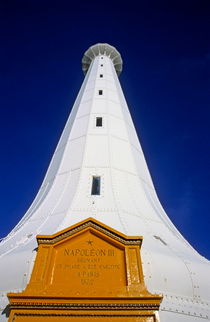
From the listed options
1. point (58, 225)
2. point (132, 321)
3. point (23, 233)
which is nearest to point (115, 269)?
point (132, 321)

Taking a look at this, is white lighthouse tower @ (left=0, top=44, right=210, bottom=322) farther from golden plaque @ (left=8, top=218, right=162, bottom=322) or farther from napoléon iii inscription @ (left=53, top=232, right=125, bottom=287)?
napoléon iii inscription @ (left=53, top=232, right=125, bottom=287)

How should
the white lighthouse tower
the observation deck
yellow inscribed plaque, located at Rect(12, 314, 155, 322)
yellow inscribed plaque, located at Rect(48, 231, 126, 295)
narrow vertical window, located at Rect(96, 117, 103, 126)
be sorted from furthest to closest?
the observation deck → narrow vertical window, located at Rect(96, 117, 103, 126) → the white lighthouse tower → yellow inscribed plaque, located at Rect(48, 231, 126, 295) → yellow inscribed plaque, located at Rect(12, 314, 155, 322)

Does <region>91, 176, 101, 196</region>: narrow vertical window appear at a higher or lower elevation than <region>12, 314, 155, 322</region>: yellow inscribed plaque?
higher

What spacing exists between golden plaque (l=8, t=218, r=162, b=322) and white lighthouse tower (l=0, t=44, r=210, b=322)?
444mm

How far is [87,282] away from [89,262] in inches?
19.0

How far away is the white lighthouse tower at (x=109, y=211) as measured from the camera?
6.11 meters

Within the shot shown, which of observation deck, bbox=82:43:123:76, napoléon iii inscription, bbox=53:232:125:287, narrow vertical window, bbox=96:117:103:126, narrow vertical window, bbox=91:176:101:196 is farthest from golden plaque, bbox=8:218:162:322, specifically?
observation deck, bbox=82:43:123:76

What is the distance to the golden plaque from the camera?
5.29m

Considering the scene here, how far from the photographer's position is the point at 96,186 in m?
9.70

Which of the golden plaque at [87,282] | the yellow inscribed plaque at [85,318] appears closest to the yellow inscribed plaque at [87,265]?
the golden plaque at [87,282]

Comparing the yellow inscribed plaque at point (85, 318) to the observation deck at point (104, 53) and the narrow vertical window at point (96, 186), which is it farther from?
the observation deck at point (104, 53)

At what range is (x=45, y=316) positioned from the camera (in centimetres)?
525

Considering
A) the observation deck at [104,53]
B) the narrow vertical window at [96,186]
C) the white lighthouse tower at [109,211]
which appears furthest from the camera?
the observation deck at [104,53]

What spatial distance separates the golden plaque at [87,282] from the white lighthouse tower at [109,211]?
444mm
